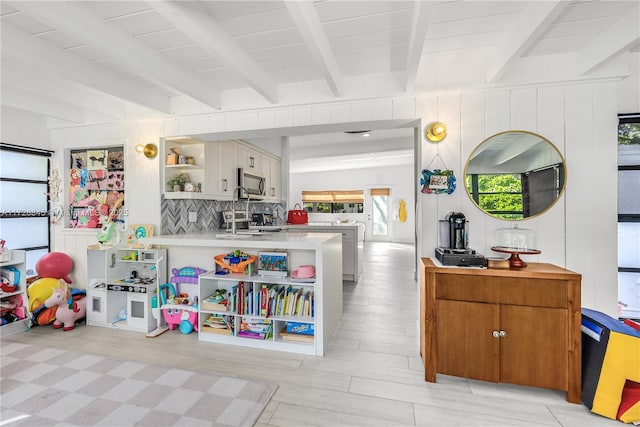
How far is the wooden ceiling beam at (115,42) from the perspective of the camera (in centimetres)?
150

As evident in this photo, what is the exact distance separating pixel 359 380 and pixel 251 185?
3042mm

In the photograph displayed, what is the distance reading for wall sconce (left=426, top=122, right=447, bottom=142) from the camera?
7.51 ft

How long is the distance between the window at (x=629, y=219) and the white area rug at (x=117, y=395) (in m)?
3.16

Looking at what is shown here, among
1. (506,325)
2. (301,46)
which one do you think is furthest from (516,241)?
(301,46)

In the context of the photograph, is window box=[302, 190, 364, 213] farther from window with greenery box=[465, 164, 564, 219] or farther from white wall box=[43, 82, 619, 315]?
window with greenery box=[465, 164, 564, 219]

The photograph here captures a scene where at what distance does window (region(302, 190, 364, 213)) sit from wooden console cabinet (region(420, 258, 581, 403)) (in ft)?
27.0

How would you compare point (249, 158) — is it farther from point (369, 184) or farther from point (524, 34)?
point (369, 184)

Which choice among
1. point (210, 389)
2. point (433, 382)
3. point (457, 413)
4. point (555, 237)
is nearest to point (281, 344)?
point (210, 389)

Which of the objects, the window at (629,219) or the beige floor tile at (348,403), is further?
the window at (629,219)

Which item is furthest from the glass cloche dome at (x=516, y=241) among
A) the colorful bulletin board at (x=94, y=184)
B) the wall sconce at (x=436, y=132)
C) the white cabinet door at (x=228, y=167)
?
the colorful bulletin board at (x=94, y=184)

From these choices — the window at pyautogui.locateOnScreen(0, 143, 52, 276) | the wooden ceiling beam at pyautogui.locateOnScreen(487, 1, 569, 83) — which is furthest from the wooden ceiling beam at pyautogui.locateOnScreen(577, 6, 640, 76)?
the window at pyautogui.locateOnScreen(0, 143, 52, 276)

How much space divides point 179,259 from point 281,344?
57.0 inches

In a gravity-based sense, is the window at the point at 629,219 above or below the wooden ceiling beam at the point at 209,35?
below

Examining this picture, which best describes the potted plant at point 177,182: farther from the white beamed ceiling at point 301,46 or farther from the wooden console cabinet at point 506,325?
the wooden console cabinet at point 506,325
